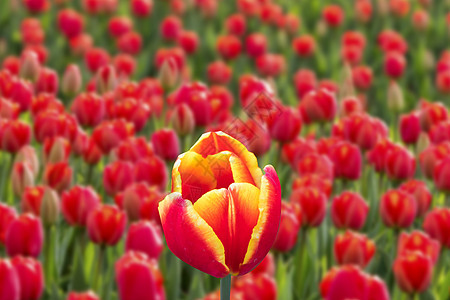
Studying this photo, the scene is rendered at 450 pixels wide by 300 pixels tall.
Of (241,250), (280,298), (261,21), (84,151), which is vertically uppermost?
(261,21)

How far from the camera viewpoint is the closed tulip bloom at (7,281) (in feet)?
6.14

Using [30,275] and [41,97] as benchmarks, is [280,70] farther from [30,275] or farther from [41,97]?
[30,275]

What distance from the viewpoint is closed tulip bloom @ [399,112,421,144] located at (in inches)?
126

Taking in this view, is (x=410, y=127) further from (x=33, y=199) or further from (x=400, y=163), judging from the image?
(x=33, y=199)

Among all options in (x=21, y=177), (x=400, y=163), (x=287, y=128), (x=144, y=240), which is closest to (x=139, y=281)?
(x=144, y=240)

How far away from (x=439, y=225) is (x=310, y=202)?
0.39 metres

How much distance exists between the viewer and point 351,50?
17.3 ft

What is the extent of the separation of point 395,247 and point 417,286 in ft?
1.35

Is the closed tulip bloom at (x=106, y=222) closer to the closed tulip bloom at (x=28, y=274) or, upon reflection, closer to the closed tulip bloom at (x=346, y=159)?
the closed tulip bloom at (x=28, y=274)

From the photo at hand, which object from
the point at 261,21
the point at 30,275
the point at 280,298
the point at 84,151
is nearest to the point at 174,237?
the point at 30,275

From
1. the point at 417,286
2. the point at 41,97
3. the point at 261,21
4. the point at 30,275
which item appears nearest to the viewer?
the point at 30,275

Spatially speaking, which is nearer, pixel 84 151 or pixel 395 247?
pixel 395 247

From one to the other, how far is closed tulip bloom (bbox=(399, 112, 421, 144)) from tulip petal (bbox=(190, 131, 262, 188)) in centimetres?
214

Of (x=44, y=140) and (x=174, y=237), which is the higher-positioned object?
(x=44, y=140)
